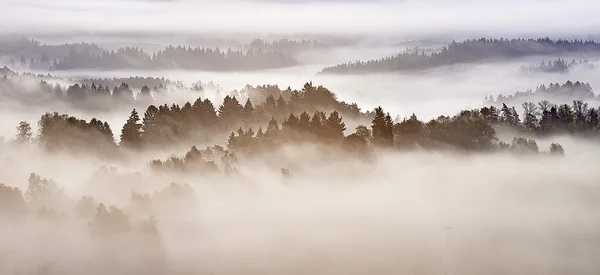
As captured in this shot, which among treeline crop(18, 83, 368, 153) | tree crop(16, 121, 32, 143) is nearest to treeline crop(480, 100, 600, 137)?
treeline crop(18, 83, 368, 153)

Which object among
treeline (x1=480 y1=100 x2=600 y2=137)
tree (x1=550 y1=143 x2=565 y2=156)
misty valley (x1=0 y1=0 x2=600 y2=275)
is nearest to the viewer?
misty valley (x1=0 y1=0 x2=600 y2=275)

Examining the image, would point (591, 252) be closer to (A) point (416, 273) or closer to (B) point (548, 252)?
(B) point (548, 252)

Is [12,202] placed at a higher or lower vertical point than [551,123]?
lower

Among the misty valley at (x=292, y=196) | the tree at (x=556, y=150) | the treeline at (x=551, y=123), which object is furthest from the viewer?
the treeline at (x=551, y=123)

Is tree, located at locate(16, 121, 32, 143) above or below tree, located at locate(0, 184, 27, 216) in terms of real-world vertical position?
above

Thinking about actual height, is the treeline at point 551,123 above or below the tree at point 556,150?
above

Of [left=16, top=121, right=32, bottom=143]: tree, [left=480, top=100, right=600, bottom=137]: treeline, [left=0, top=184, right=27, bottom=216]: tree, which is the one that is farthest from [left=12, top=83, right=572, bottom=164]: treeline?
[left=0, top=184, right=27, bottom=216]: tree

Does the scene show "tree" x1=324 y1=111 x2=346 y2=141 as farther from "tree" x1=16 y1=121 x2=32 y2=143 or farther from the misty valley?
"tree" x1=16 y1=121 x2=32 y2=143

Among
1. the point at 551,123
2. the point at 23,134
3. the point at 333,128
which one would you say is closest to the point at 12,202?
the point at 23,134

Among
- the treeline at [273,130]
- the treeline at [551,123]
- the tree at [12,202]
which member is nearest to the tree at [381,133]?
the treeline at [273,130]

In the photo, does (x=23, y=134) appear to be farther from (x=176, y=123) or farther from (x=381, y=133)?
(x=381, y=133)

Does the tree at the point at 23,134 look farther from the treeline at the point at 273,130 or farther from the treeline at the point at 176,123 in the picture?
the treeline at the point at 176,123

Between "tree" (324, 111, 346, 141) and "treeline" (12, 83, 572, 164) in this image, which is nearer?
"treeline" (12, 83, 572, 164)

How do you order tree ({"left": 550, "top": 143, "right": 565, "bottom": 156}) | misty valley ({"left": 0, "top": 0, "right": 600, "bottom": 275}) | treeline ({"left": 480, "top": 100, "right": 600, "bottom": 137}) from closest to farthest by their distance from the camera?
misty valley ({"left": 0, "top": 0, "right": 600, "bottom": 275}) < tree ({"left": 550, "top": 143, "right": 565, "bottom": 156}) < treeline ({"left": 480, "top": 100, "right": 600, "bottom": 137})
